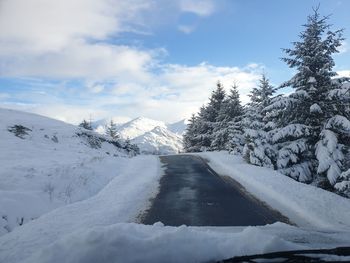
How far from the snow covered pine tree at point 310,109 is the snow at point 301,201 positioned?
276cm

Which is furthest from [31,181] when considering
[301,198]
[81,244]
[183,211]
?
[81,244]

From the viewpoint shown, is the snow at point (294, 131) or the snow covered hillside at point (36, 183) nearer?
the snow covered hillside at point (36, 183)

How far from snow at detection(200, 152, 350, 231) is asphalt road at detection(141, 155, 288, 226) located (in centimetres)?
46

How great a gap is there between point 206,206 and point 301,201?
2.80 meters

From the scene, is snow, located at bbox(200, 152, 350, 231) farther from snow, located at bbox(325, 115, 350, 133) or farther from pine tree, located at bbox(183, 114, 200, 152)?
pine tree, located at bbox(183, 114, 200, 152)

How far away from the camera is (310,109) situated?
1883 centimetres

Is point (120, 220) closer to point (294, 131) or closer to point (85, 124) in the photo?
point (294, 131)

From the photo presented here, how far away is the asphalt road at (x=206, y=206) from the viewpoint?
1006 centimetres

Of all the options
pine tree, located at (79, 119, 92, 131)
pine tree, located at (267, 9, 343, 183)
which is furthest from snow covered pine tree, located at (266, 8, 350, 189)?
pine tree, located at (79, 119, 92, 131)

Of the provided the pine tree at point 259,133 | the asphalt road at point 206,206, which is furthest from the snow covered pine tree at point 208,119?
the asphalt road at point 206,206

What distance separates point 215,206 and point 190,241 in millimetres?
8551

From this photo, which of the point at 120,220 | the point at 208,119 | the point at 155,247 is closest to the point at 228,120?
the point at 208,119

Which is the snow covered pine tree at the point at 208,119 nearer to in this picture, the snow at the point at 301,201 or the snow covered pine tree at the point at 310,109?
the snow covered pine tree at the point at 310,109

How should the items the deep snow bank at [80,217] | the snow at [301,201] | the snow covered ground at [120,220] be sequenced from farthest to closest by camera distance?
the snow at [301,201]
the deep snow bank at [80,217]
the snow covered ground at [120,220]
